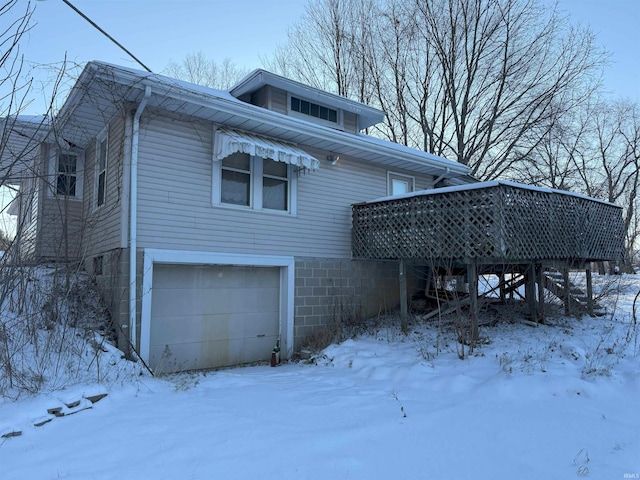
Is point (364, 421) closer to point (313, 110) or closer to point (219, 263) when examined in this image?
point (219, 263)

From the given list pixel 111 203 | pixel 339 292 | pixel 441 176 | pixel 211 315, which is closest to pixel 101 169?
pixel 111 203

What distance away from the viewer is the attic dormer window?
10.1m

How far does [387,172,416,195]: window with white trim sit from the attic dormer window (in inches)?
84.2

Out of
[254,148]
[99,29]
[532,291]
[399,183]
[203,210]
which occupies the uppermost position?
[99,29]

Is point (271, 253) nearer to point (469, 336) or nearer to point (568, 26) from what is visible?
point (469, 336)

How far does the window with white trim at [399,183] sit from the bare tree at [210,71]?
667 inches

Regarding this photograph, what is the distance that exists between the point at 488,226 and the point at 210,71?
22.4 m

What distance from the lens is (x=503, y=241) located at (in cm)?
686

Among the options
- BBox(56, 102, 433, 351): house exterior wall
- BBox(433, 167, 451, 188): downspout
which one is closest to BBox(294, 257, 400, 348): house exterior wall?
BBox(56, 102, 433, 351): house exterior wall

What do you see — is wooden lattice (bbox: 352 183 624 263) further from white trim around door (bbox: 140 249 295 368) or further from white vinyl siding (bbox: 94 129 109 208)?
white vinyl siding (bbox: 94 129 109 208)

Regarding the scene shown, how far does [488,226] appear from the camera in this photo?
7016 millimetres

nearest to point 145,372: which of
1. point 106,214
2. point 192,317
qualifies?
point 192,317

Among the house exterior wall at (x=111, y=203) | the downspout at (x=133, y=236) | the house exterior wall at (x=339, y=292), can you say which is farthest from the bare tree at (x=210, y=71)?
the downspout at (x=133, y=236)

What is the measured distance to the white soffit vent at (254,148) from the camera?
7227mm
